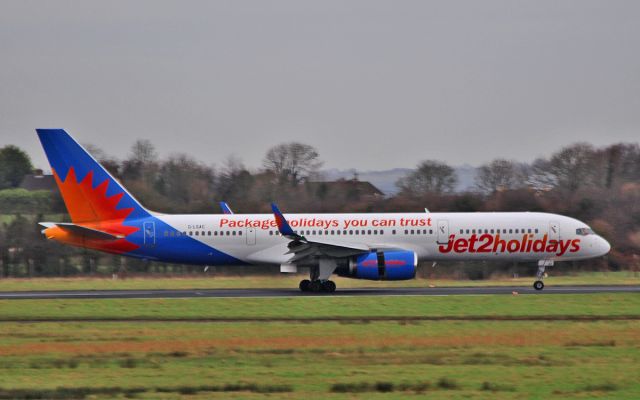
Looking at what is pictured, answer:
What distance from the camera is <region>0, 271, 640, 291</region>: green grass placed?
4634cm

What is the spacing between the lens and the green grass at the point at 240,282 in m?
46.3

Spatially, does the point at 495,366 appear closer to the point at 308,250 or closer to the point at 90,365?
the point at 90,365

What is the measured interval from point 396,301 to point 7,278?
25824 mm

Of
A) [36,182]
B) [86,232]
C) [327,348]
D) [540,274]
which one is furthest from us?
[36,182]

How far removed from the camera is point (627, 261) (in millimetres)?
57469

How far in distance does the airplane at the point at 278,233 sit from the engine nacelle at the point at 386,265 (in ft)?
3.47

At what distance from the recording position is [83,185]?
43.9 m

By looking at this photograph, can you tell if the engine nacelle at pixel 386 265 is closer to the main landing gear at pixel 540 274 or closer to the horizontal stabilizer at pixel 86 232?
the main landing gear at pixel 540 274

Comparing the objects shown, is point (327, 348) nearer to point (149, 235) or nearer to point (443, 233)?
point (443, 233)

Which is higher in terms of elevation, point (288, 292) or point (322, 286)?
point (322, 286)

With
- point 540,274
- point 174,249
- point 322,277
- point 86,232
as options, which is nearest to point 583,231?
point 540,274

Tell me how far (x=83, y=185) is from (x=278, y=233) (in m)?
8.29

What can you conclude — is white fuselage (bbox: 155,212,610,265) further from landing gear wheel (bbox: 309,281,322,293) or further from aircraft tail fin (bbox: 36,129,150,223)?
aircraft tail fin (bbox: 36,129,150,223)

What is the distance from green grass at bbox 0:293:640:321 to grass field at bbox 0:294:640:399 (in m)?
0.06
